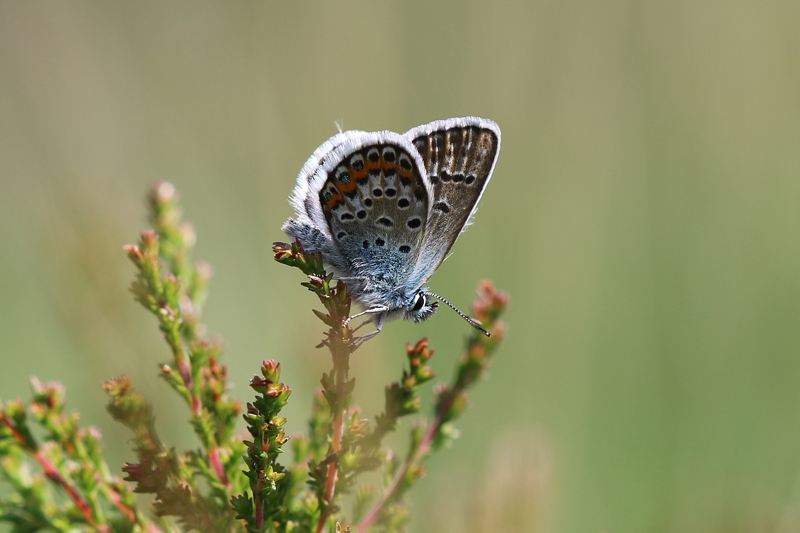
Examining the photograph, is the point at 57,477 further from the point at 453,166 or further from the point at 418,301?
the point at 453,166

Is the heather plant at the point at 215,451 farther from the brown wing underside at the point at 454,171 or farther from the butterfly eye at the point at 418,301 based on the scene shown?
the brown wing underside at the point at 454,171

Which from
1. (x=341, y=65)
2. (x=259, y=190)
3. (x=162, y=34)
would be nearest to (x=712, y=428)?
(x=259, y=190)

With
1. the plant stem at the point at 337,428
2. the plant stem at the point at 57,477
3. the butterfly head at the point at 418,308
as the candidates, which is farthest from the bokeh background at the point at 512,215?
the plant stem at the point at 57,477

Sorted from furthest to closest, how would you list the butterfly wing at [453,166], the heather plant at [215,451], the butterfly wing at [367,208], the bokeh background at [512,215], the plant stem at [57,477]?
the bokeh background at [512,215], the butterfly wing at [453,166], the butterfly wing at [367,208], the plant stem at [57,477], the heather plant at [215,451]

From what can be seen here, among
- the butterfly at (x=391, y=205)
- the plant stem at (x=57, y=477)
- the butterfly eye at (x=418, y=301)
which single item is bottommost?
the plant stem at (x=57, y=477)

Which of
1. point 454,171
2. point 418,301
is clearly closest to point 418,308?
point 418,301

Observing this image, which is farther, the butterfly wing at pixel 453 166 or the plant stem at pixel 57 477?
the butterfly wing at pixel 453 166

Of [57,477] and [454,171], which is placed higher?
[454,171]
